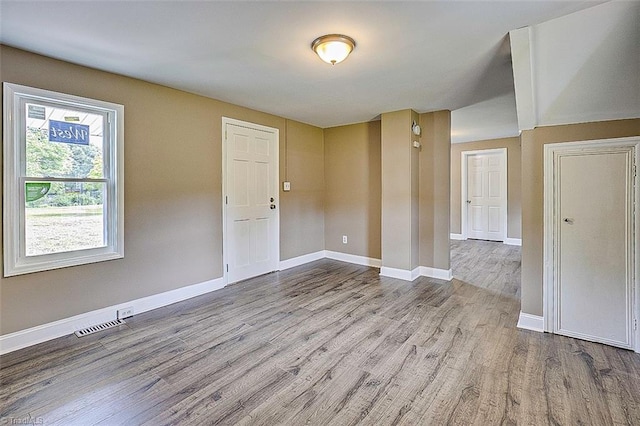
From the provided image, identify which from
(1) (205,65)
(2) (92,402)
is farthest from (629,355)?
(1) (205,65)

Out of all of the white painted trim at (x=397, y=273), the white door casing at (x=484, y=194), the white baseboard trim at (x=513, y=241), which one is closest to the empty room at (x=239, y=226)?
the white painted trim at (x=397, y=273)

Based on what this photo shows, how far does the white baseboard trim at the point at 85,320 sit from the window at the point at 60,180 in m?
0.48

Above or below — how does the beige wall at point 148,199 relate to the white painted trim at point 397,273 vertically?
above

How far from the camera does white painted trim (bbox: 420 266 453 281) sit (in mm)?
4352

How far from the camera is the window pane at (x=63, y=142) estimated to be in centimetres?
254

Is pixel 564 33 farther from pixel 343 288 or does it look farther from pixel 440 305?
pixel 343 288

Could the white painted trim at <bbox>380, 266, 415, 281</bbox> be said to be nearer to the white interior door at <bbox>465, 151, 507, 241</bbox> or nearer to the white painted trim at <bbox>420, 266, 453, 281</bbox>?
the white painted trim at <bbox>420, 266, 453, 281</bbox>

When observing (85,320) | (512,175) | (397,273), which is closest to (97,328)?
(85,320)

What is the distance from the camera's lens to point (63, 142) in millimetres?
2711

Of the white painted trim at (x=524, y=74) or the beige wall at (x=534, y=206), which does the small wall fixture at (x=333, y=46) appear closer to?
the white painted trim at (x=524, y=74)

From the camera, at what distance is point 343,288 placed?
3947mm

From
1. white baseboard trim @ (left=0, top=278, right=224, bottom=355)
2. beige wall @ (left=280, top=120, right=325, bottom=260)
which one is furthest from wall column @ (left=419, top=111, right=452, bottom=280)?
white baseboard trim @ (left=0, top=278, right=224, bottom=355)

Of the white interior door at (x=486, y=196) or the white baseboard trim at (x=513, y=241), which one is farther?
the white interior door at (x=486, y=196)

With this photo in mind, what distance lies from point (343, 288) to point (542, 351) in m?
2.12
